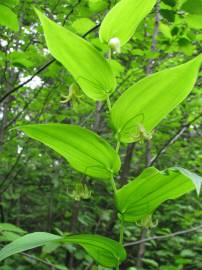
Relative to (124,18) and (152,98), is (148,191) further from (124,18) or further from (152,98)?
(124,18)

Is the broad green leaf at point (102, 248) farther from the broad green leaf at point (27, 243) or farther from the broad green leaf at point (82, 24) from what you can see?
the broad green leaf at point (82, 24)

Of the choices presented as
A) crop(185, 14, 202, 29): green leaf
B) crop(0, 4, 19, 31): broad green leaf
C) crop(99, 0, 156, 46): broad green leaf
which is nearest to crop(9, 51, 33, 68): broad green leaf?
crop(0, 4, 19, 31): broad green leaf

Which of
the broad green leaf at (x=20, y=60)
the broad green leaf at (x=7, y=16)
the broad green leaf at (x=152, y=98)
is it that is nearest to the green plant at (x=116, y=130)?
the broad green leaf at (x=152, y=98)

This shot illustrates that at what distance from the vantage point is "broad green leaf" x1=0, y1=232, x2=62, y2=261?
0.48m

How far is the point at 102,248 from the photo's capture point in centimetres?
54

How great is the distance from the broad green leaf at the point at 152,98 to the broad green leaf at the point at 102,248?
0.48 feet

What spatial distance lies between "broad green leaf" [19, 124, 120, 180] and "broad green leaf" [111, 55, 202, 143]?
0.14ft

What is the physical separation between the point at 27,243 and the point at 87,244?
3.3 inches

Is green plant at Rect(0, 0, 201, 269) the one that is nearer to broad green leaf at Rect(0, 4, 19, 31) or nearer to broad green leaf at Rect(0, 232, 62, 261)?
broad green leaf at Rect(0, 232, 62, 261)

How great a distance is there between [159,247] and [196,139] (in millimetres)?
1080

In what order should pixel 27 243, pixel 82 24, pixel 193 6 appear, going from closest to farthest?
pixel 27 243 → pixel 193 6 → pixel 82 24

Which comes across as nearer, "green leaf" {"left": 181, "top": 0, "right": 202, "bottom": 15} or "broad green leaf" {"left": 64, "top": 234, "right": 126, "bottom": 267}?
"broad green leaf" {"left": 64, "top": 234, "right": 126, "bottom": 267}

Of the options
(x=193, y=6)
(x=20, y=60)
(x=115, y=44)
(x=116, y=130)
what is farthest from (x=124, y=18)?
(x=20, y=60)

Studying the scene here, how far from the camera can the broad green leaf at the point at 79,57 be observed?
521mm
